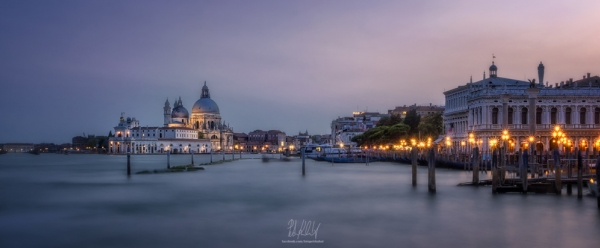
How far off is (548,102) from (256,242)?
3180cm

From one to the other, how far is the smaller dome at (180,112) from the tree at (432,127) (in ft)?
305

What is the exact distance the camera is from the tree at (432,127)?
58.9 m

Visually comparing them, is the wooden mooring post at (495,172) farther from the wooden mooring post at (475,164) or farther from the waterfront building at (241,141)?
the waterfront building at (241,141)

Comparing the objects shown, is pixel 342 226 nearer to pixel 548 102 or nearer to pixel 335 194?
pixel 335 194

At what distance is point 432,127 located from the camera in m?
59.5

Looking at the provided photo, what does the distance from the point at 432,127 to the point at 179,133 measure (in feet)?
279

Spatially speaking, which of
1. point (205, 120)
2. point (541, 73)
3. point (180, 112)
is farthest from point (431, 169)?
point (180, 112)

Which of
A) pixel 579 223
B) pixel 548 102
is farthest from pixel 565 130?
pixel 579 223

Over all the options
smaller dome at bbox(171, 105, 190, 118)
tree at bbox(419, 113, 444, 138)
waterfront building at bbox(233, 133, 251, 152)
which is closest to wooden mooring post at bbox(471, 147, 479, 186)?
tree at bbox(419, 113, 444, 138)

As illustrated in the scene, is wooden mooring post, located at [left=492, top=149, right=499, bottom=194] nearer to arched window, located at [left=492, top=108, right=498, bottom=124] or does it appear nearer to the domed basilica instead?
arched window, located at [left=492, top=108, right=498, bottom=124]

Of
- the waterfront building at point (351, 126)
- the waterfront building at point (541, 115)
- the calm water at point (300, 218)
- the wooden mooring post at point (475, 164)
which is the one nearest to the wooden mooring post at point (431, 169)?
the calm water at point (300, 218)

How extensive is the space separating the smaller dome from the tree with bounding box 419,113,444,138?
305 ft

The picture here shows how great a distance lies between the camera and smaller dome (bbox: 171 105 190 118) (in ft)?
480

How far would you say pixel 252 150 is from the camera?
164 m
